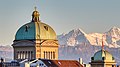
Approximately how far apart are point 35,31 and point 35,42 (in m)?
3.37

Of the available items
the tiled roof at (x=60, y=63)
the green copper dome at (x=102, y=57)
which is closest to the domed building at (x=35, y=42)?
the tiled roof at (x=60, y=63)

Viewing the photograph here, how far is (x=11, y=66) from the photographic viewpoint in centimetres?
14262

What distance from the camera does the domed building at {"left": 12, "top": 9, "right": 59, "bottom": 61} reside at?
14525 cm

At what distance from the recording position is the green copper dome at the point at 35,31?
14650cm

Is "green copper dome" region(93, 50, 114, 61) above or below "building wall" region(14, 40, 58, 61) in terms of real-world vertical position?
below

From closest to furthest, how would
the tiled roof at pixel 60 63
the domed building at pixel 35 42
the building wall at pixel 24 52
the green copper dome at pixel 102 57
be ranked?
the green copper dome at pixel 102 57
the tiled roof at pixel 60 63
the domed building at pixel 35 42
the building wall at pixel 24 52

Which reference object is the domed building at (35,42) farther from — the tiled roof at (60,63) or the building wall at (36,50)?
the tiled roof at (60,63)

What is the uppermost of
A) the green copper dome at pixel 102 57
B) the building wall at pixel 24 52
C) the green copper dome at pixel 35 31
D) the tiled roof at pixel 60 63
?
the green copper dome at pixel 35 31

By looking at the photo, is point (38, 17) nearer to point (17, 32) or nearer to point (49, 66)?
point (17, 32)

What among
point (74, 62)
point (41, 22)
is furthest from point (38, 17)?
point (74, 62)

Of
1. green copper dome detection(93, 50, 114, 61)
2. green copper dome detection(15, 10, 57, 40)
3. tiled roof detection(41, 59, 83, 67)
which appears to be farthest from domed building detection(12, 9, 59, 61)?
green copper dome detection(93, 50, 114, 61)

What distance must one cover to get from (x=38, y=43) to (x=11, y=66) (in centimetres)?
744

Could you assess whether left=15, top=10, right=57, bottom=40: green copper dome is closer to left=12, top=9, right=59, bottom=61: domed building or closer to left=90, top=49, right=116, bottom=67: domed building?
left=12, top=9, right=59, bottom=61: domed building

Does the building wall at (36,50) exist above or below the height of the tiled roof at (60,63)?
above
